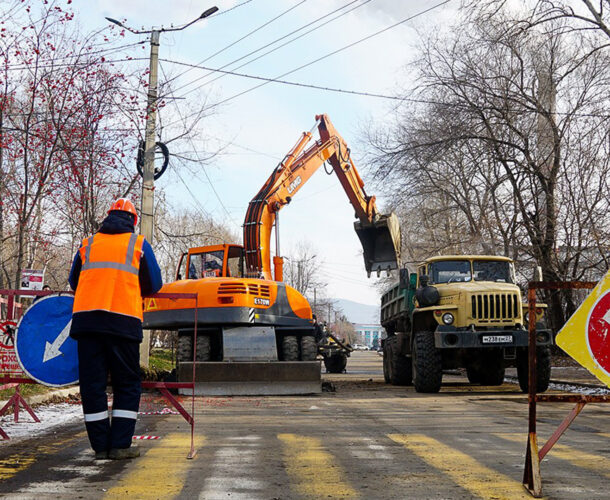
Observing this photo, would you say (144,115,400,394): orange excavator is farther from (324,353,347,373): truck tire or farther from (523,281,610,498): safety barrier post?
(324,353,347,373): truck tire

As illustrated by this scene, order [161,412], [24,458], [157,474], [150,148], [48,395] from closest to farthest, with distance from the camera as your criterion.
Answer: [157,474]
[24,458]
[161,412]
[48,395]
[150,148]

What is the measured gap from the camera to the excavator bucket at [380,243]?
1903 cm

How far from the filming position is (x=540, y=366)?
14477mm

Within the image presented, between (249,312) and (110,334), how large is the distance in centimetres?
860

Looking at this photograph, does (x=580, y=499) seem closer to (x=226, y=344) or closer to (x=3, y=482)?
(x=3, y=482)

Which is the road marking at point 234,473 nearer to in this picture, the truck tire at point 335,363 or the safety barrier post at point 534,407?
the safety barrier post at point 534,407

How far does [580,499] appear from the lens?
179 inches

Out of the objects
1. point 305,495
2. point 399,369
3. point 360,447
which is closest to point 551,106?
point 399,369

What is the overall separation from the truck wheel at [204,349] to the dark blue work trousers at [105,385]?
8.72m

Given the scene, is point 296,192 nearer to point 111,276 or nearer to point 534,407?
point 111,276

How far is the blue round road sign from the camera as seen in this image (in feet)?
22.6

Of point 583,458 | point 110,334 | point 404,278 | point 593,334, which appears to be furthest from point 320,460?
point 404,278

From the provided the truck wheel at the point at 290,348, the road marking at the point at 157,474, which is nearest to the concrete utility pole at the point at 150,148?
the truck wheel at the point at 290,348

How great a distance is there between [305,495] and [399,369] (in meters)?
13.7
